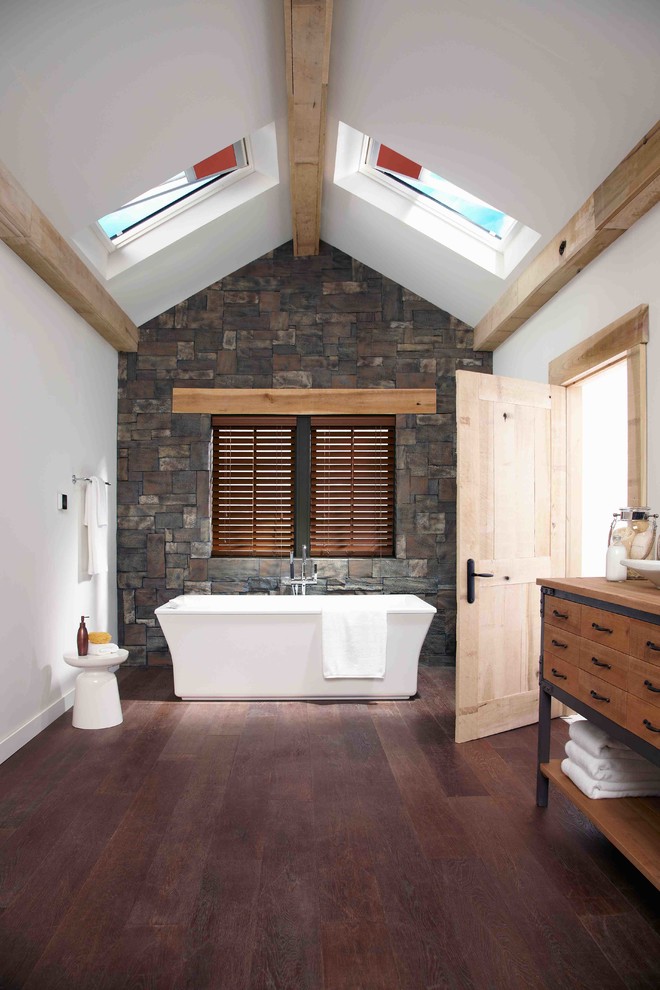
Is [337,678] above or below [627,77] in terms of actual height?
below

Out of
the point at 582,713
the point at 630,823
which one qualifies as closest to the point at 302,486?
the point at 582,713

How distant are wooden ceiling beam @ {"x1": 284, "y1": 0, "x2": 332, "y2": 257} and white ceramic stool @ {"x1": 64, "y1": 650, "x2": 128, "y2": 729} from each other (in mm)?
3234

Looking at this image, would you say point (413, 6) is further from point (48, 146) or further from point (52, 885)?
point (52, 885)

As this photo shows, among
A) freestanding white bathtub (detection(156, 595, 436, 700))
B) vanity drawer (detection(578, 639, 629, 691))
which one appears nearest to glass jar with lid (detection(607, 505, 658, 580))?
vanity drawer (detection(578, 639, 629, 691))

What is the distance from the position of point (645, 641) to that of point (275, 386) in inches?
161

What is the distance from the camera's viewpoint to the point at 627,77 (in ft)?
8.73

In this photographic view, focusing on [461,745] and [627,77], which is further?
[461,745]

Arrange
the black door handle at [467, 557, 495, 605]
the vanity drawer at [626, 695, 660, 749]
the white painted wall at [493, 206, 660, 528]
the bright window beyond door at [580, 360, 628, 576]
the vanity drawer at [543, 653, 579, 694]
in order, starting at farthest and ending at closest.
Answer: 1. the bright window beyond door at [580, 360, 628, 576]
2. the black door handle at [467, 557, 495, 605]
3. the white painted wall at [493, 206, 660, 528]
4. the vanity drawer at [543, 653, 579, 694]
5. the vanity drawer at [626, 695, 660, 749]

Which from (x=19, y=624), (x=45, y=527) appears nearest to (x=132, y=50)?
(x=45, y=527)

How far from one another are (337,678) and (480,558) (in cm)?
137

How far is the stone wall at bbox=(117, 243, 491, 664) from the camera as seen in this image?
5613 mm

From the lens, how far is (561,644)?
9.04 ft

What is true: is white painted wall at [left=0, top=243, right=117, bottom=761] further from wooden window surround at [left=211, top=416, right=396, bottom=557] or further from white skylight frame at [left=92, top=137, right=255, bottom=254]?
wooden window surround at [left=211, top=416, right=396, bottom=557]

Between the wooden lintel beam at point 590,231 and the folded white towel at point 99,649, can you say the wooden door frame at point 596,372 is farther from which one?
the folded white towel at point 99,649
